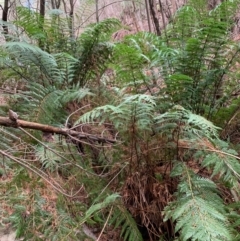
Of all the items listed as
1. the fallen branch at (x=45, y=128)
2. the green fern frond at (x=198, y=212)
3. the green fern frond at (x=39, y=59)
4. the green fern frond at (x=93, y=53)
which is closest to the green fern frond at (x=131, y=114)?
the fallen branch at (x=45, y=128)

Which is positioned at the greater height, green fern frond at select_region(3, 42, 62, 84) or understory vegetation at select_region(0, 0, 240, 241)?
green fern frond at select_region(3, 42, 62, 84)

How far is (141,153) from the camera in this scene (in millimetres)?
1879

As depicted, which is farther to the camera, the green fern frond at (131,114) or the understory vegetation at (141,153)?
the green fern frond at (131,114)

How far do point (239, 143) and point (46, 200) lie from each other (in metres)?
1.25

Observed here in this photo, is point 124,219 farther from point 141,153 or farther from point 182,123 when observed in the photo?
point 182,123

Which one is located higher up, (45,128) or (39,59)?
(39,59)

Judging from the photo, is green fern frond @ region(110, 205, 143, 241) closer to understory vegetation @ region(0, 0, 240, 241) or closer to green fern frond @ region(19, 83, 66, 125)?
understory vegetation @ region(0, 0, 240, 241)

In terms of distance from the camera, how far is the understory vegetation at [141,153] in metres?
1.63

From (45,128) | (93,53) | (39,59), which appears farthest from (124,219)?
(93,53)

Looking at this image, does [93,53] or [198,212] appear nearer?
[198,212]

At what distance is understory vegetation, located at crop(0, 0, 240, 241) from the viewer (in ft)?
5.35

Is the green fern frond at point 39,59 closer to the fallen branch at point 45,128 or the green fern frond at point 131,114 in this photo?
the fallen branch at point 45,128

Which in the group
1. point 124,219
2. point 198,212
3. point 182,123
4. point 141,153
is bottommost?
point 124,219

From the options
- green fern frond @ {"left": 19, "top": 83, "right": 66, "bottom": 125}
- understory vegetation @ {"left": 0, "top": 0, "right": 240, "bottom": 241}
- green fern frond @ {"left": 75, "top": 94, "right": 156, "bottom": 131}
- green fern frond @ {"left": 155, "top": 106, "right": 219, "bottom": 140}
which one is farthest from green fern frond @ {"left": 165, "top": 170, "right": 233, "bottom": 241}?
green fern frond @ {"left": 19, "top": 83, "right": 66, "bottom": 125}
